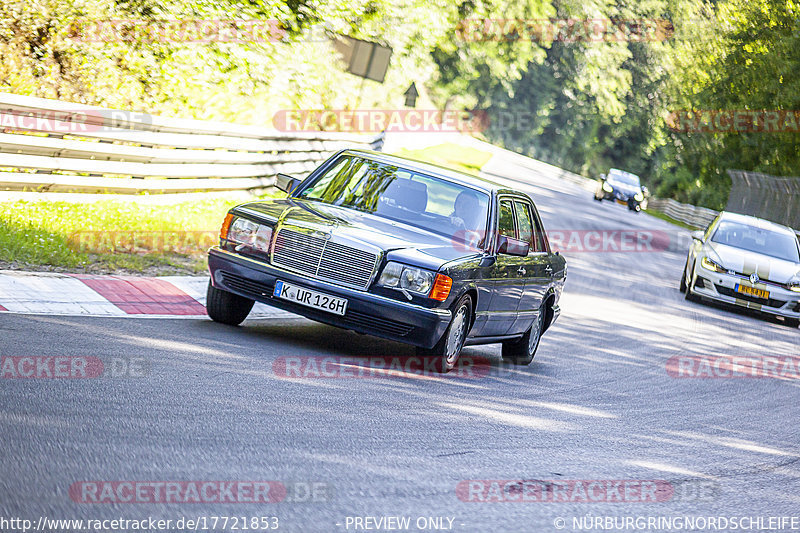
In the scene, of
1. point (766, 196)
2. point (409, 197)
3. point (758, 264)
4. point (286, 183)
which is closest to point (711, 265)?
point (758, 264)

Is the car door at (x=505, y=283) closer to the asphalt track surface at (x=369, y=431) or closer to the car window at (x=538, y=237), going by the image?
the asphalt track surface at (x=369, y=431)

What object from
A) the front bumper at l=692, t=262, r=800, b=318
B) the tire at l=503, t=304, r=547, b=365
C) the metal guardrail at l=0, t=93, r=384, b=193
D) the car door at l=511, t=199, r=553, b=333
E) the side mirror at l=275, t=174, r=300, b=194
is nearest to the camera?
the side mirror at l=275, t=174, r=300, b=194

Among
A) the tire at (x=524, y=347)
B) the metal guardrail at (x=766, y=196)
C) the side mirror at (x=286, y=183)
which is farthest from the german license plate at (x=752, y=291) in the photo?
the metal guardrail at (x=766, y=196)

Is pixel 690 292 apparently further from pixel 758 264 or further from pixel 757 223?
pixel 757 223

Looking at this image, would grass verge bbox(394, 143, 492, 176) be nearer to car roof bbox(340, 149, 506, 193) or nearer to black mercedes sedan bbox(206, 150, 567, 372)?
car roof bbox(340, 149, 506, 193)

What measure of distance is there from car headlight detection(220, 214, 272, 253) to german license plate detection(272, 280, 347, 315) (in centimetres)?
36

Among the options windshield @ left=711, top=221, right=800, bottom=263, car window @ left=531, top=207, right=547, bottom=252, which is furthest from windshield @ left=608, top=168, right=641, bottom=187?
car window @ left=531, top=207, right=547, bottom=252

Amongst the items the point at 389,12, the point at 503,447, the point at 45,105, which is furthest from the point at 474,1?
the point at 503,447

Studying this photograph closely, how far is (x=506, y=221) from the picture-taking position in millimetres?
9672

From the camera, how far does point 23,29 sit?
1589 centimetres

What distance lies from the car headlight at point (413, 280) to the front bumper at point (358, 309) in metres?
0.11

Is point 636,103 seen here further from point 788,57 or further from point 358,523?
point 358,523

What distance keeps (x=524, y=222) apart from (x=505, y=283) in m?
1.07

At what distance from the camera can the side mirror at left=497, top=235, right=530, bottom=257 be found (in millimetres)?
9217
